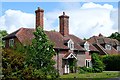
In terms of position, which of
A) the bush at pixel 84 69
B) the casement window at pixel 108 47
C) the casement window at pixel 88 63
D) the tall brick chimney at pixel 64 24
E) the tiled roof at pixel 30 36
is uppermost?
the tall brick chimney at pixel 64 24

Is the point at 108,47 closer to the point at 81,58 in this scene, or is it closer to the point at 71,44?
the point at 81,58

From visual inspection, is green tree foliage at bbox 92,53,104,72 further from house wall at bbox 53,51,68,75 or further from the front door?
house wall at bbox 53,51,68,75

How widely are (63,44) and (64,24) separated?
2.58m

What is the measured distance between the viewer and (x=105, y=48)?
50.7 meters

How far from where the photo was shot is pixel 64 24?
38.4 m

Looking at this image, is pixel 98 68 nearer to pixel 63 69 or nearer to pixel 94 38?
pixel 63 69

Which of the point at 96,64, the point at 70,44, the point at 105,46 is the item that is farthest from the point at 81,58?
the point at 105,46

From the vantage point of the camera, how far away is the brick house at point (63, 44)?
1399 inches

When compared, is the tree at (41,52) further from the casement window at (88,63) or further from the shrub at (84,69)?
the casement window at (88,63)

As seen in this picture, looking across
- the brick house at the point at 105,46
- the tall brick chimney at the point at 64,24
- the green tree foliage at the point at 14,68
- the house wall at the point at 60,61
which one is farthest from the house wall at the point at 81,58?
the green tree foliage at the point at 14,68

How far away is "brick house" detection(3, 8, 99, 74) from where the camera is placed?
117ft

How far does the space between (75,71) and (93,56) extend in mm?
4948

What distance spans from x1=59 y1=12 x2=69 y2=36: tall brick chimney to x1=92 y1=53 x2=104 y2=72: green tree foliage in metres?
5.10

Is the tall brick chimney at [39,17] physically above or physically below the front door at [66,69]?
above
